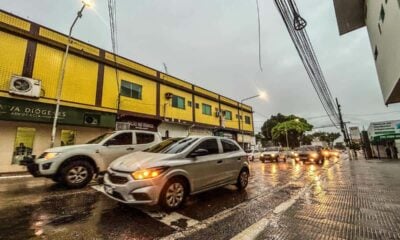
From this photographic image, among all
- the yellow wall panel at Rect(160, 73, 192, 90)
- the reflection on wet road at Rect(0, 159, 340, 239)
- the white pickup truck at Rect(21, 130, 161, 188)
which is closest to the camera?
the reflection on wet road at Rect(0, 159, 340, 239)

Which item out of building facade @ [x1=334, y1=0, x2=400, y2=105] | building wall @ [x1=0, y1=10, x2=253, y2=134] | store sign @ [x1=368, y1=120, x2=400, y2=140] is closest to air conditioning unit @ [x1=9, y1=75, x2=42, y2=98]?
building wall @ [x1=0, y1=10, x2=253, y2=134]

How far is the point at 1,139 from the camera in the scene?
39.1 feet

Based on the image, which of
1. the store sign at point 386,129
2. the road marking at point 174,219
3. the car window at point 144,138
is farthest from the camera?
the store sign at point 386,129

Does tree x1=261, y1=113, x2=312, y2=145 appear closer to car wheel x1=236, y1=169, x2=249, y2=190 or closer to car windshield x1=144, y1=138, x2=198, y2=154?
car wheel x1=236, y1=169, x2=249, y2=190

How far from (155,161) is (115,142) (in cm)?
372

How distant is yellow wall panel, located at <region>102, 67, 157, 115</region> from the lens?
1611cm

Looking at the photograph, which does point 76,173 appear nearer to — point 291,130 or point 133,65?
point 133,65

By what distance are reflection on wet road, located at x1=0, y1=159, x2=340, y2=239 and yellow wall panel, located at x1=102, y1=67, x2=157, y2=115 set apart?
10.7 metres

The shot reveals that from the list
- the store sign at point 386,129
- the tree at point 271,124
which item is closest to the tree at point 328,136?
the tree at point 271,124

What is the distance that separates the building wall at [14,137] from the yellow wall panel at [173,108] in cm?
715

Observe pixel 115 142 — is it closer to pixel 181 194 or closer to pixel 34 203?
pixel 34 203

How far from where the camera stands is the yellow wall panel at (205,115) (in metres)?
Answer: 24.4

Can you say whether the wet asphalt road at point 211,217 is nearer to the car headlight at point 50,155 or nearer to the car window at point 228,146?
the car headlight at point 50,155

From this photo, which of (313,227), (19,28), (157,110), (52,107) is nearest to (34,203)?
(313,227)
